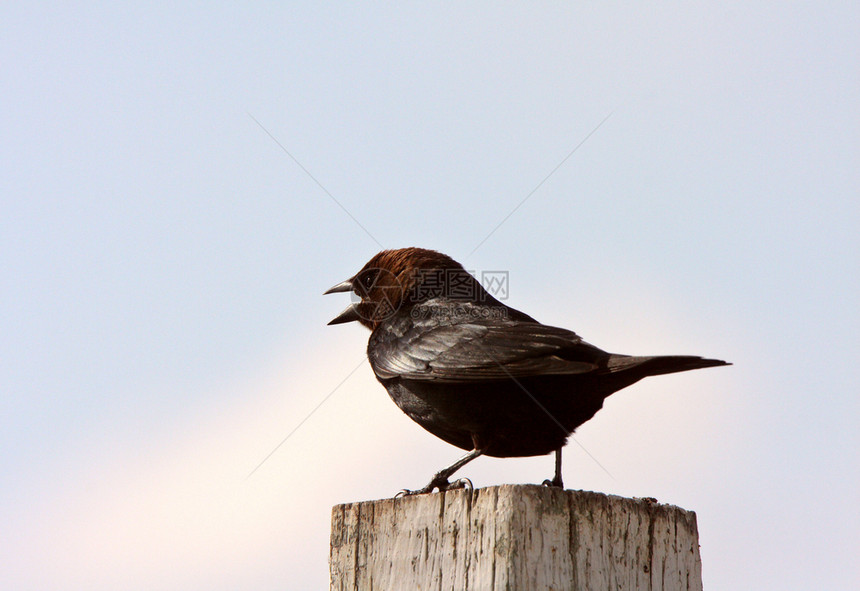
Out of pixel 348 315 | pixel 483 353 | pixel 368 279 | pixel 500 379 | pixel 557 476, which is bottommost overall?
pixel 557 476

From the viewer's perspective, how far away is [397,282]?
531cm

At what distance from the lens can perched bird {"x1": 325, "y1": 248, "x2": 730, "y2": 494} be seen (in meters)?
3.96

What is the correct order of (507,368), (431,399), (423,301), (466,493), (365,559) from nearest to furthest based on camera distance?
(466,493) → (365,559) → (507,368) → (431,399) → (423,301)

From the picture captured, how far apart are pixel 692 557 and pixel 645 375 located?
45.9 inches

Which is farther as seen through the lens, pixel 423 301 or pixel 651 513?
pixel 423 301

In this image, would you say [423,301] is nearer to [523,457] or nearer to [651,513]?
[523,457]

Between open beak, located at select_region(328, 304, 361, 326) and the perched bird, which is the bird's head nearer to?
open beak, located at select_region(328, 304, 361, 326)

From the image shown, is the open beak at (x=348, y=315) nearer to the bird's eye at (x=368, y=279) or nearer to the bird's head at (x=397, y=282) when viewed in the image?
the bird's head at (x=397, y=282)

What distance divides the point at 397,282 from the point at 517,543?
9.39 feet

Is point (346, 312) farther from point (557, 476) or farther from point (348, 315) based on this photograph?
point (557, 476)

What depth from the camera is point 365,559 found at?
9.74 feet

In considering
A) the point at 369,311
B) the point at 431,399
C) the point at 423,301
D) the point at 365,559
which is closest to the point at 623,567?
the point at 365,559

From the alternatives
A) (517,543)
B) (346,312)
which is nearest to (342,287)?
(346,312)

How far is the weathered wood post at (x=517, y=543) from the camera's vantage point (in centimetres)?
263
